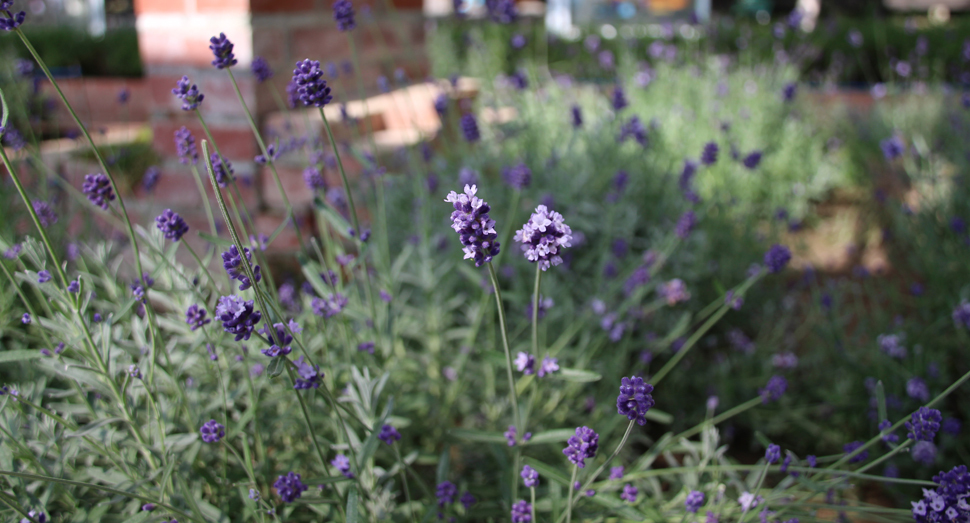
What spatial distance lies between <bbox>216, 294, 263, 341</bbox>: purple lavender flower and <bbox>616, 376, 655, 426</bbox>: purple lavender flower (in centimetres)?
50

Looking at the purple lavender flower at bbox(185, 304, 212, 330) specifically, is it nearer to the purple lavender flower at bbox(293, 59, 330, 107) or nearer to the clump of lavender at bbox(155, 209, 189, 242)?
the clump of lavender at bbox(155, 209, 189, 242)

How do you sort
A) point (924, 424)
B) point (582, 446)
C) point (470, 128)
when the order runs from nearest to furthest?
1. point (582, 446)
2. point (924, 424)
3. point (470, 128)

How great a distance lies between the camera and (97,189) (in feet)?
3.57

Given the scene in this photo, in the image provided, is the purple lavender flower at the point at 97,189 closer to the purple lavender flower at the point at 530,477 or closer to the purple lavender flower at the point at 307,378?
the purple lavender flower at the point at 307,378

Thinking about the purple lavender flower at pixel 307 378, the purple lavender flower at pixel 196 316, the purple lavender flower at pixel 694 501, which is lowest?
the purple lavender flower at pixel 694 501

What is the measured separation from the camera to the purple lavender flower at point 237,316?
79 centimetres

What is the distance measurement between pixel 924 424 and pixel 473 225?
821 millimetres

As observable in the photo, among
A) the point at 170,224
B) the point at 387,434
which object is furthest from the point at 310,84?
the point at 387,434

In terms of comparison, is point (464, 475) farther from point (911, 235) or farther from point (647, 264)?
point (911, 235)

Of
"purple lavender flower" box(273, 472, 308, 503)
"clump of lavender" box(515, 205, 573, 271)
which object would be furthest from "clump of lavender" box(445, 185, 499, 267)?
"purple lavender flower" box(273, 472, 308, 503)

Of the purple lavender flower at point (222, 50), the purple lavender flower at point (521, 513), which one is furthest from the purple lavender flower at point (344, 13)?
the purple lavender flower at point (521, 513)

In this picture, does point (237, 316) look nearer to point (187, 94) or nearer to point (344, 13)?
point (187, 94)

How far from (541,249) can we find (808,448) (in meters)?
1.72

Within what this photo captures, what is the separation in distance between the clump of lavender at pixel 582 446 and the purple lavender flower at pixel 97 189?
90 centimetres
